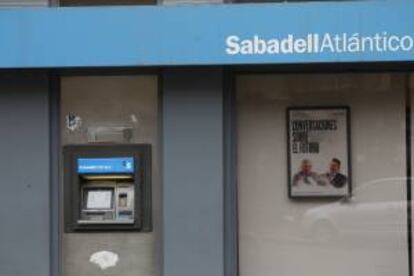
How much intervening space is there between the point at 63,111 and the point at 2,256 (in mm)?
1504

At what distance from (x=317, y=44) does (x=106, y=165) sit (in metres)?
2.29

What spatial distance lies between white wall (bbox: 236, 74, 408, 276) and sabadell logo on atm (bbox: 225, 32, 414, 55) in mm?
724

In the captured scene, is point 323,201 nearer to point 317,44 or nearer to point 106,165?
point 317,44

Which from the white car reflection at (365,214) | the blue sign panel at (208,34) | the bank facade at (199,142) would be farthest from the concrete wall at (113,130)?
the white car reflection at (365,214)

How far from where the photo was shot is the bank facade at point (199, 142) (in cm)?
741

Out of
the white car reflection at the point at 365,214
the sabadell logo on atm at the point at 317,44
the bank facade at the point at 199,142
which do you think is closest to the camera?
the sabadell logo on atm at the point at 317,44

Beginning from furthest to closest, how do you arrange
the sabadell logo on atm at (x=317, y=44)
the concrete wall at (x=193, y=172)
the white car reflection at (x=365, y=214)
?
1. the white car reflection at (x=365, y=214)
2. the concrete wall at (x=193, y=172)
3. the sabadell logo on atm at (x=317, y=44)

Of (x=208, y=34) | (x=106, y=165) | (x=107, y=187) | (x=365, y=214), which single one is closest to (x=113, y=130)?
(x=106, y=165)

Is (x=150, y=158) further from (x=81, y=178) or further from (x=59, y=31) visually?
(x=59, y=31)

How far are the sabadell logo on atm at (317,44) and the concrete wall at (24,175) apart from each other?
1.94 meters

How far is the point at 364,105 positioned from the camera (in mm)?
8039

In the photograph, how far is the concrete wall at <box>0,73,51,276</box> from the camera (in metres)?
7.73

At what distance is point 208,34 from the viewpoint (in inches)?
290

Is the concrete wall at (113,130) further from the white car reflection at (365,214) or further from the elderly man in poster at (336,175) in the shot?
the elderly man in poster at (336,175)
